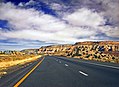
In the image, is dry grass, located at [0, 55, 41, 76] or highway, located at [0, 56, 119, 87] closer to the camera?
highway, located at [0, 56, 119, 87]

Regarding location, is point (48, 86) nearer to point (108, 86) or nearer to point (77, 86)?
point (77, 86)

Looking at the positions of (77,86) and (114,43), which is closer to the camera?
(77,86)

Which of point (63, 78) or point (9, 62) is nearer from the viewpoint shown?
point (63, 78)

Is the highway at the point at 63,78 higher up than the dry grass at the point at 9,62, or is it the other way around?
the highway at the point at 63,78

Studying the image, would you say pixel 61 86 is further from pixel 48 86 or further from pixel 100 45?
→ pixel 100 45

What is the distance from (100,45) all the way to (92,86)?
18831 centimetres

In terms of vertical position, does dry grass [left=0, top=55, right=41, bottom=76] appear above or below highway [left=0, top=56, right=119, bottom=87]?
below

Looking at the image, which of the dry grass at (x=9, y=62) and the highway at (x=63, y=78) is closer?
the highway at (x=63, y=78)

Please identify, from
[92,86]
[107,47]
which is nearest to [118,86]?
[92,86]

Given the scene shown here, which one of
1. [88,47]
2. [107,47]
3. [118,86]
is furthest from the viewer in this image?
[88,47]

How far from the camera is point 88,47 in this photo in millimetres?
199000

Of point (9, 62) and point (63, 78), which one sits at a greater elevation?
point (63, 78)

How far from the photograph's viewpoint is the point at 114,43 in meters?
188

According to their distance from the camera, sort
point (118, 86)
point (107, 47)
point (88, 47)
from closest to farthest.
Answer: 1. point (118, 86)
2. point (107, 47)
3. point (88, 47)
